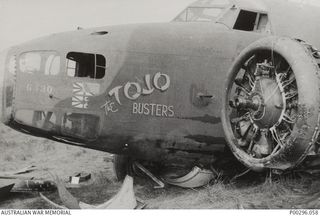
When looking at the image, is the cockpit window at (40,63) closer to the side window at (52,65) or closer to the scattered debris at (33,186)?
the side window at (52,65)

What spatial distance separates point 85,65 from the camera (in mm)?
6625

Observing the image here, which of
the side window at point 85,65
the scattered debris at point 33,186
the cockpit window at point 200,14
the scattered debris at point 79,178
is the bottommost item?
the scattered debris at point 79,178

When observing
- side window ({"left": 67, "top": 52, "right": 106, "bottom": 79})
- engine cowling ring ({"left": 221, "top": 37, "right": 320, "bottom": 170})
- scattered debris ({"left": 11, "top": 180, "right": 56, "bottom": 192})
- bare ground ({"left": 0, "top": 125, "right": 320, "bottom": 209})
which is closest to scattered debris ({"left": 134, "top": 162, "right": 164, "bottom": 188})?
bare ground ({"left": 0, "top": 125, "right": 320, "bottom": 209})

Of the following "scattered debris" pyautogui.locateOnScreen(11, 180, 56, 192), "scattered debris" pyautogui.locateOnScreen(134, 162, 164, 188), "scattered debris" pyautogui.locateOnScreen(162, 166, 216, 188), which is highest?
"scattered debris" pyautogui.locateOnScreen(162, 166, 216, 188)

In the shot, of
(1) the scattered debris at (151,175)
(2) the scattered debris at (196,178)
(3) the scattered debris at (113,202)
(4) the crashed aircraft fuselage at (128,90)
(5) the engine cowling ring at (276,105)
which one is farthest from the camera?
(1) the scattered debris at (151,175)

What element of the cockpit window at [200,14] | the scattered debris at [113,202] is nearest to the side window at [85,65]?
the scattered debris at [113,202]

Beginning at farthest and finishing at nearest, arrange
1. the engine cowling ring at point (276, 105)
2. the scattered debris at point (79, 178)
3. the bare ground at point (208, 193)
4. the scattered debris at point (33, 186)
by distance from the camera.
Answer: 1. the scattered debris at point (79, 178)
2. the scattered debris at point (33, 186)
3. the bare ground at point (208, 193)
4. the engine cowling ring at point (276, 105)

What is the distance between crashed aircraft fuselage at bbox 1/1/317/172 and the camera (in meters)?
5.94

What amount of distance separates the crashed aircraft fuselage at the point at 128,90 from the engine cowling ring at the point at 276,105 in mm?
467

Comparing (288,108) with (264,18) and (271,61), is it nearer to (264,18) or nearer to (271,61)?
(271,61)

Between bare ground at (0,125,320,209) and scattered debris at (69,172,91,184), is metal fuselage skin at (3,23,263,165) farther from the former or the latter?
scattered debris at (69,172,91,184)

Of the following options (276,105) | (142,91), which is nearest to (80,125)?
(142,91)

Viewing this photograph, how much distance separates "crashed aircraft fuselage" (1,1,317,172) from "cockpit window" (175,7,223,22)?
85 cm

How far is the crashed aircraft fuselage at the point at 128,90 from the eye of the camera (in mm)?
5938
